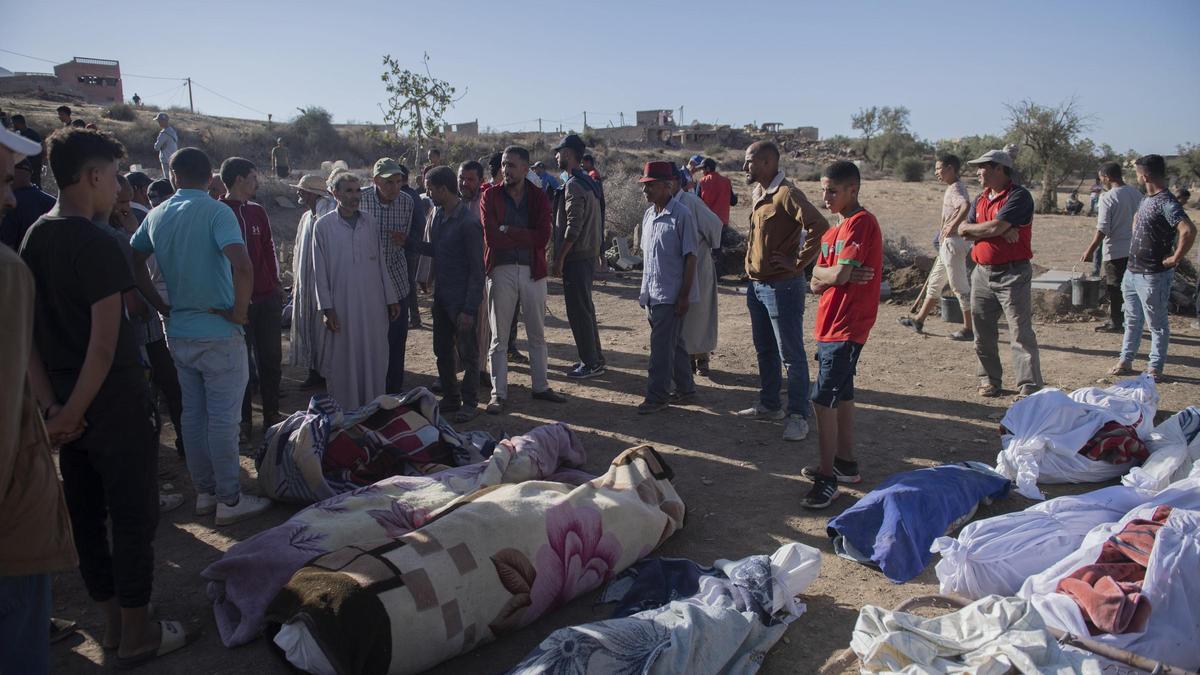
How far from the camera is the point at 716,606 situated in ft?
10.0

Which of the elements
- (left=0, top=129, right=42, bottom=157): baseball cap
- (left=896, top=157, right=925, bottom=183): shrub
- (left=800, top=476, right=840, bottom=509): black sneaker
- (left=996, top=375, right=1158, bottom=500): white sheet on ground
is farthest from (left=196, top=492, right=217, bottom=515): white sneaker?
(left=896, top=157, right=925, bottom=183): shrub

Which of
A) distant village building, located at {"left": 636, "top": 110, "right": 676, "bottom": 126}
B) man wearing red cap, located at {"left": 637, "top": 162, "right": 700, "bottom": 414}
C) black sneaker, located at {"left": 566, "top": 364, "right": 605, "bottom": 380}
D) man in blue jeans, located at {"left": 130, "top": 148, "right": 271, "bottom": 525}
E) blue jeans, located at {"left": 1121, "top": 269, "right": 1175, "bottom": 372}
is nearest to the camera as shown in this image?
man in blue jeans, located at {"left": 130, "top": 148, "right": 271, "bottom": 525}

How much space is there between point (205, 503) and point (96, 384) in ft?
6.54

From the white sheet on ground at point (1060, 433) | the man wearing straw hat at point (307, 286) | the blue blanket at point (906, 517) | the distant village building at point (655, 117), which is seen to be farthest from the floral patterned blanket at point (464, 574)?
the distant village building at point (655, 117)

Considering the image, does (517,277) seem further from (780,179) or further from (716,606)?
(716,606)

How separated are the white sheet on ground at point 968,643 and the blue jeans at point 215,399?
3.33 metres

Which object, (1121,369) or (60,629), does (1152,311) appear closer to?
(1121,369)

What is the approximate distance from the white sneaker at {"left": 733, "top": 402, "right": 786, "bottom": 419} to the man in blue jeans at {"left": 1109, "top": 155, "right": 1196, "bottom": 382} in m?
3.26

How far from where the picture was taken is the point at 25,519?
2.03 meters

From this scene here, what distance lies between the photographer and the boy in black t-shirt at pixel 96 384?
9.13 feet

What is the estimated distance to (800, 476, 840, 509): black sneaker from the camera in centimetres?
439

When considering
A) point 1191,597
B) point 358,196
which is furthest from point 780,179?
point 1191,597

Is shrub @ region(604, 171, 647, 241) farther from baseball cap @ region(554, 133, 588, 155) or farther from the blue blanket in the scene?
the blue blanket

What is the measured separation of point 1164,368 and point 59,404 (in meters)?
8.21
